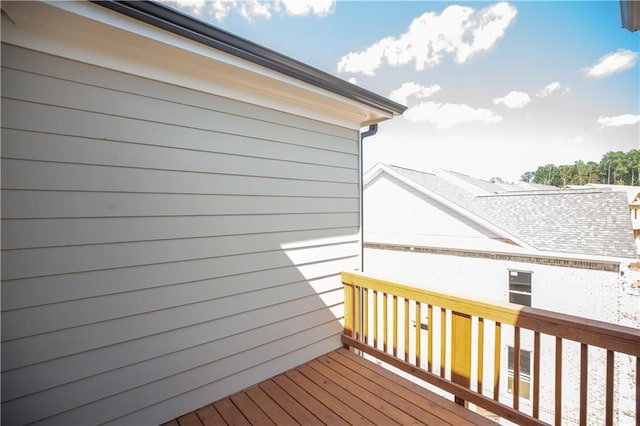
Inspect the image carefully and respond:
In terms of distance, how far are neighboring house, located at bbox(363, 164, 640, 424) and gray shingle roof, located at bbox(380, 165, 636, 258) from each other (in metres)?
0.02

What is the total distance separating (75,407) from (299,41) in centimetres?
566

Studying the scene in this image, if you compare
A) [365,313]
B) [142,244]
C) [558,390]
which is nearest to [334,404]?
[365,313]

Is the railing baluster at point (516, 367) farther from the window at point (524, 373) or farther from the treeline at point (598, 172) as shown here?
the treeline at point (598, 172)

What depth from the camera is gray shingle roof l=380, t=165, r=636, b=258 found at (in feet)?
19.8

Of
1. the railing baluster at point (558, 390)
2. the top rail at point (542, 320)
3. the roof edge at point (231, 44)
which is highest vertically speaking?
the roof edge at point (231, 44)

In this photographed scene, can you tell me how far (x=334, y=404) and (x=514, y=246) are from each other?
20.7 feet

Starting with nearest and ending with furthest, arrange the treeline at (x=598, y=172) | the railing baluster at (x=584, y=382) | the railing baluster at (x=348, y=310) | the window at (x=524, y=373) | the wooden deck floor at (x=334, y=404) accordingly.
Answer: the railing baluster at (x=584, y=382), the wooden deck floor at (x=334, y=404), the railing baluster at (x=348, y=310), the window at (x=524, y=373), the treeline at (x=598, y=172)

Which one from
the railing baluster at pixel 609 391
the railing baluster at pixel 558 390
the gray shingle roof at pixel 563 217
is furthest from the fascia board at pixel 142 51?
the gray shingle roof at pixel 563 217

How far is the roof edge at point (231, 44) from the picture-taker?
5.11 ft

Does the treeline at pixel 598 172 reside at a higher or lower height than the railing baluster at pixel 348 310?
higher

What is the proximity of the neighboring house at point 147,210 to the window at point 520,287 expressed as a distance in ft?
19.3

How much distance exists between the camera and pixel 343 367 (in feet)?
8.78

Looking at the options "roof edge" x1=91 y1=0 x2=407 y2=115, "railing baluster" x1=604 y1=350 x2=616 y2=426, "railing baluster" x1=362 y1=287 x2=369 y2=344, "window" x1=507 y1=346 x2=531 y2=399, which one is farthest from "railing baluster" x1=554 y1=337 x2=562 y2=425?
"window" x1=507 y1=346 x2=531 y2=399

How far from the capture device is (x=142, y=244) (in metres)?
1.88
